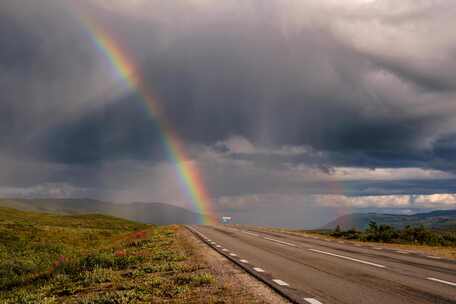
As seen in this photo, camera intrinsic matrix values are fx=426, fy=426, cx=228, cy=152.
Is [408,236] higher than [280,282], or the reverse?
[408,236]

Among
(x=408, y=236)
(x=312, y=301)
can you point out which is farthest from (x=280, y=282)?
(x=408, y=236)

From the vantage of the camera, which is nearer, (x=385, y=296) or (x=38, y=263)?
(x=385, y=296)

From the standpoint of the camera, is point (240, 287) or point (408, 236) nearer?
point (240, 287)

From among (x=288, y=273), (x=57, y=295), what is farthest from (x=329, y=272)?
(x=57, y=295)

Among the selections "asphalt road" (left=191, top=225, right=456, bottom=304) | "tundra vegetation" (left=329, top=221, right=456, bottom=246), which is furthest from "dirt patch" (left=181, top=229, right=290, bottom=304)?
"tundra vegetation" (left=329, top=221, right=456, bottom=246)

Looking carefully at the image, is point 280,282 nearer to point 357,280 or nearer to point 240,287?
point 240,287

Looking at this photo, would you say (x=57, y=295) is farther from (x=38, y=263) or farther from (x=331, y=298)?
(x=38, y=263)

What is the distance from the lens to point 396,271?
13914 millimetres

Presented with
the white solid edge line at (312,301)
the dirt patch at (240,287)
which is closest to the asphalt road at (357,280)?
the white solid edge line at (312,301)

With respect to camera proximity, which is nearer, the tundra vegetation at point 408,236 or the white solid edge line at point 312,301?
the white solid edge line at point 312,301

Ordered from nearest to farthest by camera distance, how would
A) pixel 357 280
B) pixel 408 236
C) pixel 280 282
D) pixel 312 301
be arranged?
pixel 312 301 → pixel 280 282 → pixel 357 280 → pixel 408 236

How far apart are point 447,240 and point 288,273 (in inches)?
1004

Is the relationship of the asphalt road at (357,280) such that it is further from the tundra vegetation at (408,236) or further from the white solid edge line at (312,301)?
the tundra vegetation at (408,236)

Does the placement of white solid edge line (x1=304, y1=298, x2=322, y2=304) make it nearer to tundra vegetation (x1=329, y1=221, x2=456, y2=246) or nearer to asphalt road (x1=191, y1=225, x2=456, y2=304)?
asphalt road (x1=191, y1=225, x2=456, y2=304)
